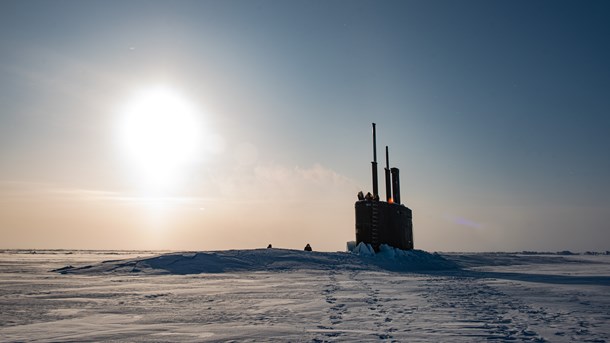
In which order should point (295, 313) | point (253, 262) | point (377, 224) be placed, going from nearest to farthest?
point (295, 313), point (253, 262), point (377, 224)

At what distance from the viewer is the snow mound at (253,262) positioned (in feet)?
73.0

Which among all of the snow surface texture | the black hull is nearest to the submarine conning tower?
the black hull

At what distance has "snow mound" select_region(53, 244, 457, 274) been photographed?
22250mm

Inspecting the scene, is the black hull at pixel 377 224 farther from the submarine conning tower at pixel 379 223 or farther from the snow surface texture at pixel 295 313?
the snow surface texture at pixel 295 313

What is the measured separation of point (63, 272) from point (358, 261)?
54.8 ft

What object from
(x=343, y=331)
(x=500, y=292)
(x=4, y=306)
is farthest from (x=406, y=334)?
(x=4, y=306)

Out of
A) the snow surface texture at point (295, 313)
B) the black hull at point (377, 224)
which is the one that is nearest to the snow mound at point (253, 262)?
the black hull at point (377, 224)

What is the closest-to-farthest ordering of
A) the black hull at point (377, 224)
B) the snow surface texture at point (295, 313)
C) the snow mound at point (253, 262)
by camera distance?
the snow surface texture at point (295, 313), the snow mound at point (253, 262), the black hull at point (377, 224)

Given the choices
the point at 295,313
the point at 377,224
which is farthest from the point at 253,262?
the point at 295,313

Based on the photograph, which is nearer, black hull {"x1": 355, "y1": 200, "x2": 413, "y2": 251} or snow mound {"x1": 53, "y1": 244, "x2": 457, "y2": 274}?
snow mound {"x1": 53, "y1": 244, "x2": 457, "y2": 274}

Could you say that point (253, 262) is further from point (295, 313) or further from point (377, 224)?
point (295, 313)

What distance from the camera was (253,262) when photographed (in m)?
24.7

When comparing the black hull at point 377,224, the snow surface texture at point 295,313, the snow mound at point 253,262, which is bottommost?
the snow surface texture at point 295,313

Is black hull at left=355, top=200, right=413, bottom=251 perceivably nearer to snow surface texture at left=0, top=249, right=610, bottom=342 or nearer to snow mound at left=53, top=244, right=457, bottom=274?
snow mound at left=53, top=244, right=457, bottom=274
